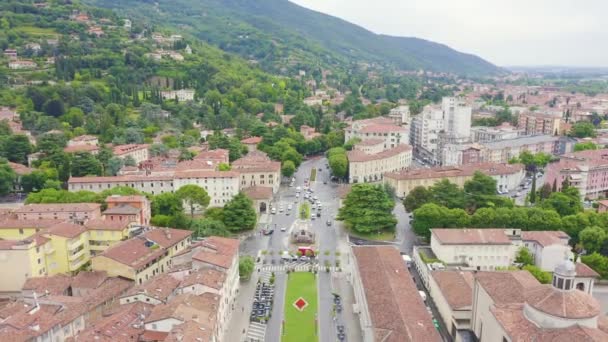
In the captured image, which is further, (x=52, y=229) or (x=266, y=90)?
(x=266, y=90)

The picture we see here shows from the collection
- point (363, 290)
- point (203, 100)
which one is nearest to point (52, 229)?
point (363, 290)

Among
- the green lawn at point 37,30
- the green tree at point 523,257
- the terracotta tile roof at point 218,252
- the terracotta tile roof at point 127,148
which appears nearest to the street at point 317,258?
the terracotta tile roof at point 218,252

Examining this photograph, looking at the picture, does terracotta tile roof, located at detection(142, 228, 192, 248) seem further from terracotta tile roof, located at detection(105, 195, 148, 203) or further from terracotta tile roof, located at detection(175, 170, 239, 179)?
terracotta tile roof, located at detection(175, 170, 239, 179)

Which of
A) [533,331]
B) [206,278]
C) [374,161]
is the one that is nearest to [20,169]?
[206,278]

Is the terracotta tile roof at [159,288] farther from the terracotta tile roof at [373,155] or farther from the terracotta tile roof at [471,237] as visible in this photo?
the terracotta tile roof at [373,155]

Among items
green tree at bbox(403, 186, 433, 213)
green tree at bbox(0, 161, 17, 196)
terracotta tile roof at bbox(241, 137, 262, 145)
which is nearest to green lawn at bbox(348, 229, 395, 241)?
green tree at bbox(403, 186, 433, 213)

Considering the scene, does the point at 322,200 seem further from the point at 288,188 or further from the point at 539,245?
the point at 539,245
